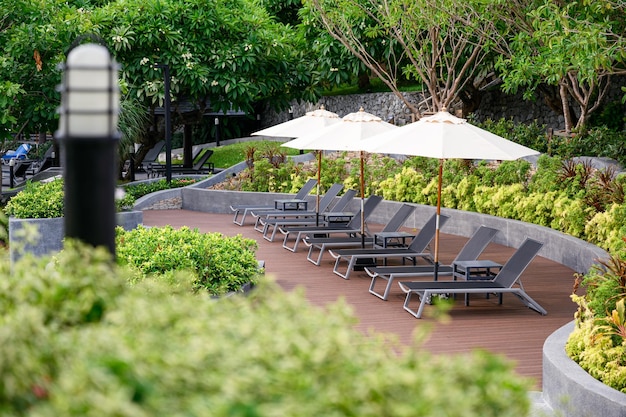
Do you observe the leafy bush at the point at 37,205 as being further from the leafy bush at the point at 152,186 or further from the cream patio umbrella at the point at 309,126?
the leafy bush at the point at 152,186

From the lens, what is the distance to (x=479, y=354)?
2.81 meters

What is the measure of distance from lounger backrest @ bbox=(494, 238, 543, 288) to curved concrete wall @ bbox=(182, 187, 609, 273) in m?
0.67

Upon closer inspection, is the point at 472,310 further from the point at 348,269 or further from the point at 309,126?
the point at 309,126

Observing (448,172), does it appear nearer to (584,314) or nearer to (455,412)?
(584,314)

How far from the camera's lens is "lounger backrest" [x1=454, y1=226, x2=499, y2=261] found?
11.2 meters

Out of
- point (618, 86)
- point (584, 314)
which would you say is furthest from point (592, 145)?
point (584, 314)

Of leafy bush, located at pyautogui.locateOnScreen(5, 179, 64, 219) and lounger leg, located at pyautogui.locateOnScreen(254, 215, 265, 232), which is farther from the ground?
leafy bush, located at pyautogui.locateOnScreen(5, 179, 64, 219)

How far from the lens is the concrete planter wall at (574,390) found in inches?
235

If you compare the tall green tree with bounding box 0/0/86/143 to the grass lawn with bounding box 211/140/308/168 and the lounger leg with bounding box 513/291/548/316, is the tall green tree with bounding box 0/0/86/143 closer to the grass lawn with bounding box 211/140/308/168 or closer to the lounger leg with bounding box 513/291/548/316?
the grass lawn with bounding box 211/140/308/168

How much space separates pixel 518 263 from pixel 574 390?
3898mm

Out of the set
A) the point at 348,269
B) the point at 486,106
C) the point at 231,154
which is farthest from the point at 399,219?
the point at 486,106

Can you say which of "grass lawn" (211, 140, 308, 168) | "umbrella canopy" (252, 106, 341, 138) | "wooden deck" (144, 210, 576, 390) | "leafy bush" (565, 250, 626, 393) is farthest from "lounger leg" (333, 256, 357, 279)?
"grass lawn" (211, 140, 308, 168)

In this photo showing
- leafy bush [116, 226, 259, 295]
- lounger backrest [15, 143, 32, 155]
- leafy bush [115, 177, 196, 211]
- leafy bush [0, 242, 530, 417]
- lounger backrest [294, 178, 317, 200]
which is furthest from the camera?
lounger backrest [15, 143, 32, 155]

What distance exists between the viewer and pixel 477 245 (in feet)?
37.2
